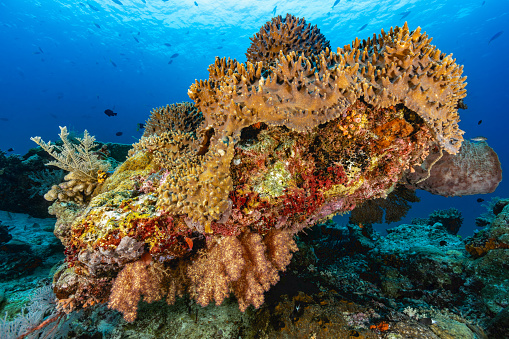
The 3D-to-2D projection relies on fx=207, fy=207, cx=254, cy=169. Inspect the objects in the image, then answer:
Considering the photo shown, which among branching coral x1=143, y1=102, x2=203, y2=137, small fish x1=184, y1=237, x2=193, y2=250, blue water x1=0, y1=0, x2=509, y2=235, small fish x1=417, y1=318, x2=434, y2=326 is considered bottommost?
small fish x1=417, y1=318, x2=434, y2=326

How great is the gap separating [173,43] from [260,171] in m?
90.0

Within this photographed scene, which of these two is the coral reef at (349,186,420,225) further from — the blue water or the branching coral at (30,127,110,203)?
the blue water

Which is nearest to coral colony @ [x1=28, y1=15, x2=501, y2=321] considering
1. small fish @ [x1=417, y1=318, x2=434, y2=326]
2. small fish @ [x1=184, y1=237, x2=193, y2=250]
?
small fish @ [x1=184, y1=237, x2=193, y2=250]

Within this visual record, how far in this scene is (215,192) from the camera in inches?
110

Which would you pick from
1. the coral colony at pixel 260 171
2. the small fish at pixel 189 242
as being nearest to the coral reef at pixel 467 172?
the coral colony at pixel 260 171

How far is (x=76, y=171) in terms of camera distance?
4391 mm

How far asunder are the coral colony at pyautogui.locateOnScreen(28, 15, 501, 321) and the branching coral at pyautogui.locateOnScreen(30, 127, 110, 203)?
34.4 inches

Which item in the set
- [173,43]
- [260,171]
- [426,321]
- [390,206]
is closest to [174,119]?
[260,171]

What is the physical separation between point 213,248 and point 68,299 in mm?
2476

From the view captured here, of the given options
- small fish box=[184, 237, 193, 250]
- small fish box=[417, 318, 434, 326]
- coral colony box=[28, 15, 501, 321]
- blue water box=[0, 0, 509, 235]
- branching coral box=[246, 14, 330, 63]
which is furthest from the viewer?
blue water box=[0, 0, 509, 235]

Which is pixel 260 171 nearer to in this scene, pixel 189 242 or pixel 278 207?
pixel 278 207

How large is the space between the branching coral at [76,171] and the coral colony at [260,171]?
87 centimetres

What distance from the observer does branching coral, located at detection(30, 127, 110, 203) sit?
433cm

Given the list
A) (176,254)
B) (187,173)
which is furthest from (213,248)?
(187,173)
